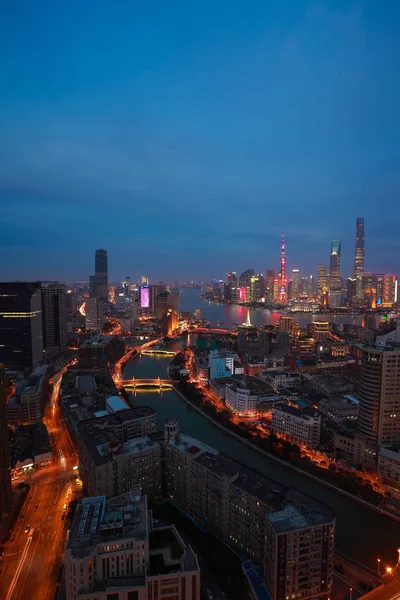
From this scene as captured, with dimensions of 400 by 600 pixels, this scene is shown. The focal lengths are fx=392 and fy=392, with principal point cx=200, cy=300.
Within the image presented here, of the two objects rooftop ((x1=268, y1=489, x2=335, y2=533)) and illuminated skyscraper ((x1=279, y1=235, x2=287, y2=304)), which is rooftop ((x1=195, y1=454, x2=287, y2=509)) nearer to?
rooftop ((x1=268, y1=489, x2=335, y2=533))

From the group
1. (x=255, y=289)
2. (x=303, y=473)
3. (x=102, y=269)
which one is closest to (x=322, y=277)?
(x=255, y=289)

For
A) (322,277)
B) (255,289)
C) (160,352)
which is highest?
(322,277)

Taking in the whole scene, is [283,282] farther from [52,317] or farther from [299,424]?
[299,424]

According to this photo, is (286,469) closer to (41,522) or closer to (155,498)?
(155,498)

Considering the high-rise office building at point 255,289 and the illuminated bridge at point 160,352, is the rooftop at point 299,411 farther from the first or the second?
the high-rise office building at point 255,289

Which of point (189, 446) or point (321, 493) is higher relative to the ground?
point (189, 446)

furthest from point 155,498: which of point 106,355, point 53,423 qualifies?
point 106,355

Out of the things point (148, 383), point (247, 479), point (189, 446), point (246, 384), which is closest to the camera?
point (247, 479)
